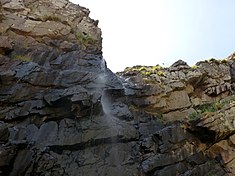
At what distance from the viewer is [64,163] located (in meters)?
10.2

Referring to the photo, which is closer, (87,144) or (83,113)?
(87,144)

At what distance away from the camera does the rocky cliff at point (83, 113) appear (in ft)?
34.2

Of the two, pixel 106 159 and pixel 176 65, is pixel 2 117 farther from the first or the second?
pixel 176 65

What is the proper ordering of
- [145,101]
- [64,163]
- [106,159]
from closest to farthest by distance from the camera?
1. [64,163]
2. [106,159]
3. [145,101]

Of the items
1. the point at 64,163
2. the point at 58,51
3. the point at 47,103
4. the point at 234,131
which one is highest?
the point at 58,51

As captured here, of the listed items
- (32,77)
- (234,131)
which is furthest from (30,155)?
(234,131)

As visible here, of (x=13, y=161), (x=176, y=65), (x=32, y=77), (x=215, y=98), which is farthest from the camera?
(x=176, y=65)

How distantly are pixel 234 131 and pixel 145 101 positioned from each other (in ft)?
14.9

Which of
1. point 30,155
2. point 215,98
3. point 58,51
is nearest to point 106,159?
point 30,155

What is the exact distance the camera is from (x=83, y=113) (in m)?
11.6

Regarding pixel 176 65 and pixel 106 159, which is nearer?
pixel 106 159

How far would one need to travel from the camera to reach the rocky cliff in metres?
10.4

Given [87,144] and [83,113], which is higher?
[83,113]

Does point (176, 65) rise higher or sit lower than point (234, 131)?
higher
